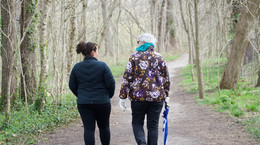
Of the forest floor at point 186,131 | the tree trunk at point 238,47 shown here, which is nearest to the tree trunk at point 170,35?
the tree trunk at point 238,47

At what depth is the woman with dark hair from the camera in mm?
4332

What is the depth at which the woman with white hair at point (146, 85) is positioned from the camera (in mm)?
4250

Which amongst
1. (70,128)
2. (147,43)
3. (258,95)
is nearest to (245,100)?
(258,95)

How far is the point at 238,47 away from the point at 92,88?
784cm

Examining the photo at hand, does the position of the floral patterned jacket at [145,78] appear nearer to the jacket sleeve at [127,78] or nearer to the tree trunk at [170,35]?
the jacket sleeve at [127,78]

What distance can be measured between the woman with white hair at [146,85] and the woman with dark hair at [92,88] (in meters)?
0.24


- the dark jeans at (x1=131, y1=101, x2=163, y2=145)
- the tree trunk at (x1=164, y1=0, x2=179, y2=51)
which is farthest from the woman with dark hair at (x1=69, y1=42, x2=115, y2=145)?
the tree trunk at (x1=164, y1=0, x2=179, y2=51)

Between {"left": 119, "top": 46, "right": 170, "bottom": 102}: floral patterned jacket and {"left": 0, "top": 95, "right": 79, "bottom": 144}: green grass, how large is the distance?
2.68m

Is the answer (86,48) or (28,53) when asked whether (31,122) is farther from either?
(86,48)

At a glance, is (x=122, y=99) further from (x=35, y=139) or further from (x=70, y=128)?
(x=70, y=128)

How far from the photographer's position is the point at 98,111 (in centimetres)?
440

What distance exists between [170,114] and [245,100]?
2.48 metres

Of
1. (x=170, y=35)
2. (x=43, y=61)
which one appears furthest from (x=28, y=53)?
(x=170, y=35)

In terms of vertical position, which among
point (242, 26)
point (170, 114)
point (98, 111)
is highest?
point (242, 26)
